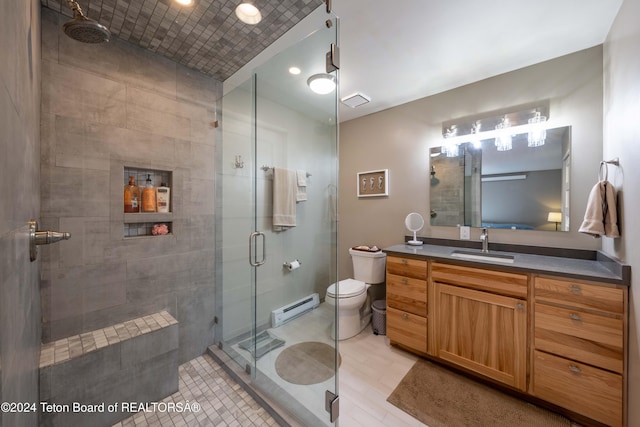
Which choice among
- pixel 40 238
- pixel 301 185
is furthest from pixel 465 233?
pixel 40 238

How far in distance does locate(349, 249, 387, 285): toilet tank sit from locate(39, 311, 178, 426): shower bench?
5.77ft

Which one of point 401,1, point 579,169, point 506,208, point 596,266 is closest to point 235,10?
point 401,1

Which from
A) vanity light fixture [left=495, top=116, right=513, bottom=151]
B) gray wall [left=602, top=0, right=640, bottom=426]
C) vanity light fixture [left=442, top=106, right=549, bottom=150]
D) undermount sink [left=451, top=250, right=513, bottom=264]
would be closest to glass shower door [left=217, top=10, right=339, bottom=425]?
undermount sink [left=451, top=250, right=513, bottom=264]

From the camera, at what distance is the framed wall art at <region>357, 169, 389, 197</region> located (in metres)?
2.77

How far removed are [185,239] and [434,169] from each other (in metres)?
2.39

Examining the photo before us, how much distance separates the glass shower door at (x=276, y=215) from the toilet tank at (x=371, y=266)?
657 mm

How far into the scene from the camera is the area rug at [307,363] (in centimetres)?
156

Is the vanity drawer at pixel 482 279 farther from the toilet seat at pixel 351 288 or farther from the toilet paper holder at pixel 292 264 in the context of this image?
the toilet paper holder at pixel 292 264

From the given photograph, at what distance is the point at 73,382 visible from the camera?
127cm

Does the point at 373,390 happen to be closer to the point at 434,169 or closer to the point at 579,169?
the point at 434,169

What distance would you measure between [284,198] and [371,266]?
1188 mm

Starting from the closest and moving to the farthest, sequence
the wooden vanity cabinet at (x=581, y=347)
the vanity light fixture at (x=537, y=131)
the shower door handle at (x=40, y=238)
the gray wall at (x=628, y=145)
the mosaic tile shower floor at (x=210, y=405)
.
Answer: the shower door handle at (x=40, y=238) → the gray wall at (x=628, y=145) → the wooden vanity cabinet at (x=581, y=347) → the mosaic tile shower floor at (x=210, y=405) → the vanity light fixture at (x=537, y=131)

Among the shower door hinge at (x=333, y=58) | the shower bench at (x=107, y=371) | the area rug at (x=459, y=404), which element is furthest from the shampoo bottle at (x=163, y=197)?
the area rug at (x=459, y=404)

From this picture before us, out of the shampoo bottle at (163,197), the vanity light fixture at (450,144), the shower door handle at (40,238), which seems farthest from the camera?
the vanity light fixture at (450,144)
